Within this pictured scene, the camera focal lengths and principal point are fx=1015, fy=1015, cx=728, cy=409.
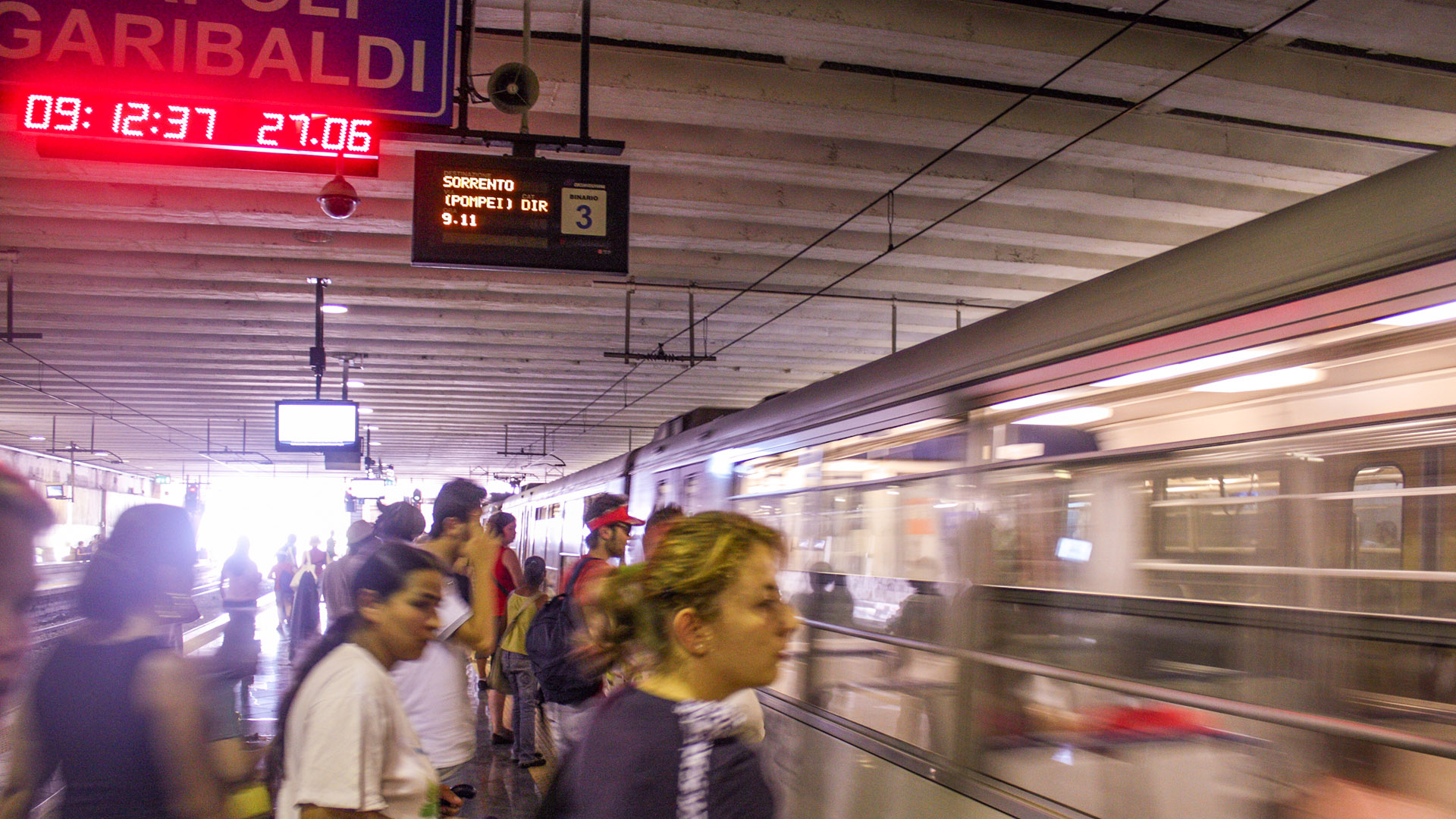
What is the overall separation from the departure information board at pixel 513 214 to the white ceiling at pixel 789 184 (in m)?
0.72

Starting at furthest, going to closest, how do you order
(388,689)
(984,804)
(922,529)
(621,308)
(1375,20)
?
(621,308), (1375,20), (922,529), (984,804), (388,689)

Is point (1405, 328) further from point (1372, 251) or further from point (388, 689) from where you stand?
point (388, 689)

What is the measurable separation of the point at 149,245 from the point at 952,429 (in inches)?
308

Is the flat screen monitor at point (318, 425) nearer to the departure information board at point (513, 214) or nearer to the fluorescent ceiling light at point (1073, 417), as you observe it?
the departure information board at point (513, 214)

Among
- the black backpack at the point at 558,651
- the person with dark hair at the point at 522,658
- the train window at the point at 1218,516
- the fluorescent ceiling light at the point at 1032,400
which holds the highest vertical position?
the fluorescent ceiling light at the point at 1032,400

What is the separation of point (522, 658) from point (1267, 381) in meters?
6.06

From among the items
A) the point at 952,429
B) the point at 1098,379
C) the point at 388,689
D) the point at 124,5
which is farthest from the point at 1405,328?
the point at 124,5

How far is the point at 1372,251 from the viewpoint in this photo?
2430mm

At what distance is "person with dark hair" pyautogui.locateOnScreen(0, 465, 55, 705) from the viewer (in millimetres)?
2109

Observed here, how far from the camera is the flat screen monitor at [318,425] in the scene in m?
11.6

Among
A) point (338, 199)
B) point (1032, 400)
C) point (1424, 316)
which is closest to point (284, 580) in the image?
point (338, 199)

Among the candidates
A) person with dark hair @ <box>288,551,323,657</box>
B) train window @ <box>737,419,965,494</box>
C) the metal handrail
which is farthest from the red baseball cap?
person with dark hair @ <box>288,551,323,657</box>

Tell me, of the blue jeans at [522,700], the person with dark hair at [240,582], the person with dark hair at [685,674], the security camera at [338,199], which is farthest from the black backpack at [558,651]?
the person with dark hair at [240,582]

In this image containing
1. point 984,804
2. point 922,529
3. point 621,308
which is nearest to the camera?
point 984,804
